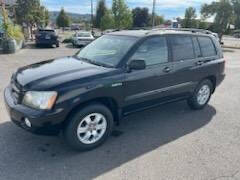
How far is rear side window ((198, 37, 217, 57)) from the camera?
5438 mm

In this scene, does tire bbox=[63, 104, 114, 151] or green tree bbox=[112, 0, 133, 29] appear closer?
tire bbox=[63, 104, 114, 151]

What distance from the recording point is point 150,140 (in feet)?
13.7

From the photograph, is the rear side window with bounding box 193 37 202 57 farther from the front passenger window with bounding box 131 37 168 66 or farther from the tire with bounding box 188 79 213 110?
the front passenger window with bounding box 131 37 168 66

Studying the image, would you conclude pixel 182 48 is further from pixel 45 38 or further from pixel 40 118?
pixel 45 38

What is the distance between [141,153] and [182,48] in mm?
2327

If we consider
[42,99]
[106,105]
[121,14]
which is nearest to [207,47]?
[106,105]

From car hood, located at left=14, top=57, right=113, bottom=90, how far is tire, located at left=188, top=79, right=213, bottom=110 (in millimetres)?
2511

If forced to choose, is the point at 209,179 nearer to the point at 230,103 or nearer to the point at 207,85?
the point at 207,85

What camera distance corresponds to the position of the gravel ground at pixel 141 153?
10.7 ft

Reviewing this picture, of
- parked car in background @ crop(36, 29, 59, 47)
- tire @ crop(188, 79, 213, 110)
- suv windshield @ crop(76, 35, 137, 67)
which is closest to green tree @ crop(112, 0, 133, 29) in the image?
parked car in background @ crop(36, 29, 59, 47)

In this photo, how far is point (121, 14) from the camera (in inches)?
1315

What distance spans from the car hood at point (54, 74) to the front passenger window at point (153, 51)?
683 millimetres

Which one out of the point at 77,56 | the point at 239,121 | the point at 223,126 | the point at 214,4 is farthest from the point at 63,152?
the point at 214,4

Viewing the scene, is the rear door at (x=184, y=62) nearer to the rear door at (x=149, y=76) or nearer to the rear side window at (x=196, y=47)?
the rear side window at (x=196, y=47)
